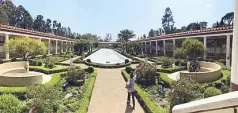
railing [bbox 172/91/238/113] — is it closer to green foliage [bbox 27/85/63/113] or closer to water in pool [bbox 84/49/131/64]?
green foliage [bbox 27/85/63/113]

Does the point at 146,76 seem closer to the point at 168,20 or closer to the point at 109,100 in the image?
the point at 109,100

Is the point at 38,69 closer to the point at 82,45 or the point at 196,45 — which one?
the point at 196,45

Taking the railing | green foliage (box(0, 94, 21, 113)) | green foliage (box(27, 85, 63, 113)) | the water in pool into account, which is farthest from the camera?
the water in pool

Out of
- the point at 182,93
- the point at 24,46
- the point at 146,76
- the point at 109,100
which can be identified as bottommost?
the point at 109,100

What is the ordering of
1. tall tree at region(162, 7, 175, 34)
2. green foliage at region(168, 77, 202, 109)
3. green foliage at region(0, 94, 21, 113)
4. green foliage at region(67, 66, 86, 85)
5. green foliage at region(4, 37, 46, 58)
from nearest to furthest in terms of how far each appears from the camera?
green foliage at region(0, 94, 21, 113) → green foliage at region(168, 77, 202, 109) → green foliage at region(67, 66, 86, 85) → green foliage at region(4, 37, 46, 58) → tall tree at region(162, 7, 175, 34)

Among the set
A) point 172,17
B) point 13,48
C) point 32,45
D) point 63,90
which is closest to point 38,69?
point 32,45

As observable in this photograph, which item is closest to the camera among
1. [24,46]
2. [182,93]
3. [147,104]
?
[182,93]

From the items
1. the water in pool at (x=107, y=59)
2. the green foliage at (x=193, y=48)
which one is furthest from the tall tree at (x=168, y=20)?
the green foliage at (x=193, y=48)

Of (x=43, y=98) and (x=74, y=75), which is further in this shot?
(x=74, y=75)

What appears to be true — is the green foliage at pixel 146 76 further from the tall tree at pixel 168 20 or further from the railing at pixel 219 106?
the tall tree at pixel 168 20

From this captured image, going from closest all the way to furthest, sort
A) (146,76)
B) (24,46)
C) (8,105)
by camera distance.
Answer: (8,105), (146,76), (24,46)

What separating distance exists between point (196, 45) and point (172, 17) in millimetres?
61414

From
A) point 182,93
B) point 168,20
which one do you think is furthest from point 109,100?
point 168,20

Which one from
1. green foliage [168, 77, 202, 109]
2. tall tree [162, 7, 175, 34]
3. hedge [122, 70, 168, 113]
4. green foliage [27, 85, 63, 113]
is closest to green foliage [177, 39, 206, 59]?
hedge [122, 70, 168, 113]
